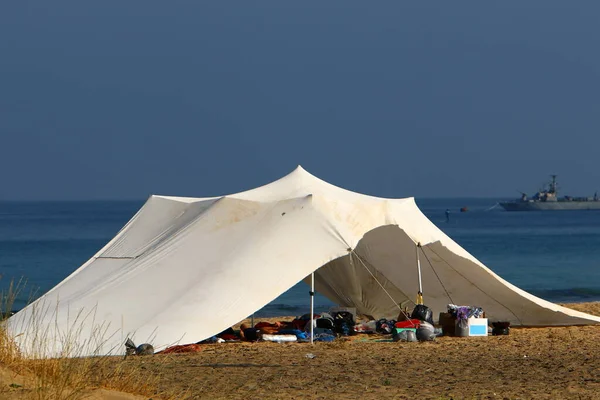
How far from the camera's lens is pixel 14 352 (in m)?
6.68

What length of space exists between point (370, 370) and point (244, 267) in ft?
7.57

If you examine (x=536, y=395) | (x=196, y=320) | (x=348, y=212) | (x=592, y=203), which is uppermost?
(x=592, y=203)

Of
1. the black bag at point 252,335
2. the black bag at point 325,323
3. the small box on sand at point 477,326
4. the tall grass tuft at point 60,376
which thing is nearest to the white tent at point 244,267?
the small box on sand at point 477,326

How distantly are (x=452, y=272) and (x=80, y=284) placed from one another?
461 cm

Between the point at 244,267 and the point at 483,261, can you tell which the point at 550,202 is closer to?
the point at 483,261

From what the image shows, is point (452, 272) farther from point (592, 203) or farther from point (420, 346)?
point (592, 203)

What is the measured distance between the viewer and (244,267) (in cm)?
1088

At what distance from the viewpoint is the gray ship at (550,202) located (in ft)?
412

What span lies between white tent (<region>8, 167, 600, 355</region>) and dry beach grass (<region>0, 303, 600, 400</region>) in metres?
0.57

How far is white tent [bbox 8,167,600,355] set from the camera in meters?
10.3

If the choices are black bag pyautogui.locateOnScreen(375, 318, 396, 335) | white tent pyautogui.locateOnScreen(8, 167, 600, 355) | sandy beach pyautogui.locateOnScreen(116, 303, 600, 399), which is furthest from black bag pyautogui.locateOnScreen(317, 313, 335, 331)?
white tent pyautogui.locateOnScreen(8, 167, 600, 355)

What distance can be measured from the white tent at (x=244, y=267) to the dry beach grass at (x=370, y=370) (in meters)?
0.57

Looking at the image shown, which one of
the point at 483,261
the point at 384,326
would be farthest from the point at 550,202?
the point at 384,326

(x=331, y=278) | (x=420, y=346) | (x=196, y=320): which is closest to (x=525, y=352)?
(x=420, y=346)
